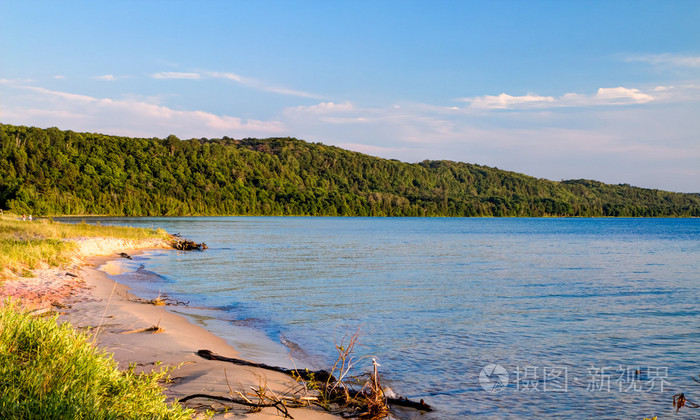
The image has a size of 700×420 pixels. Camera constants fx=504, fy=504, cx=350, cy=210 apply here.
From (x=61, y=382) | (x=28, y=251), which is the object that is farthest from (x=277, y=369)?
(x=28, y=251)

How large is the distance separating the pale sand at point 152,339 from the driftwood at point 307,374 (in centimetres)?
19

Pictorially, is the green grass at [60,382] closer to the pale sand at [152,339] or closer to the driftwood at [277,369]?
the pale sand at [152,339]

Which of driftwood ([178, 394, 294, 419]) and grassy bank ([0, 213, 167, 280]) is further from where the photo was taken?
grassy bank ([0, 213, 167, 280])

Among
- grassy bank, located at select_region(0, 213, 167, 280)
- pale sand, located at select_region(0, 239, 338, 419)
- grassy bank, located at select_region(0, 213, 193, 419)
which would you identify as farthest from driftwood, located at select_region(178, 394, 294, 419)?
grassy bank, located at select_region(0, 213, 167, 280)

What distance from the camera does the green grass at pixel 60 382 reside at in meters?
4.88

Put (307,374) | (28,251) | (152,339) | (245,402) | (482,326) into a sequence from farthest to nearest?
(28,251) < (482,326) < (152,339) < (307,374) < (245,402)

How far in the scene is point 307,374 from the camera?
8.88 m

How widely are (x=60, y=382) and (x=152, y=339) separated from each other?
5793 millimetres

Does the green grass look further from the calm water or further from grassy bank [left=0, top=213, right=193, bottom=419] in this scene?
the calm water

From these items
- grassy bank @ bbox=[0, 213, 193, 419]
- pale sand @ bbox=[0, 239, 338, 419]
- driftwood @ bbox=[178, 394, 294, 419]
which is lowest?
pale sand @ bbox=[0, 239, 338, 419]

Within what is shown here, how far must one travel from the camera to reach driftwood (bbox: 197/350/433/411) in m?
8.48

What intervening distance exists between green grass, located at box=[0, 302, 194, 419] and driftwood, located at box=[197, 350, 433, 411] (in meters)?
3.16

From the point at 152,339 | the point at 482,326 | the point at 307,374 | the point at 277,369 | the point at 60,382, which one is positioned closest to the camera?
the point at 60,382

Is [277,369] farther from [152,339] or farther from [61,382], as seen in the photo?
[61,382]
